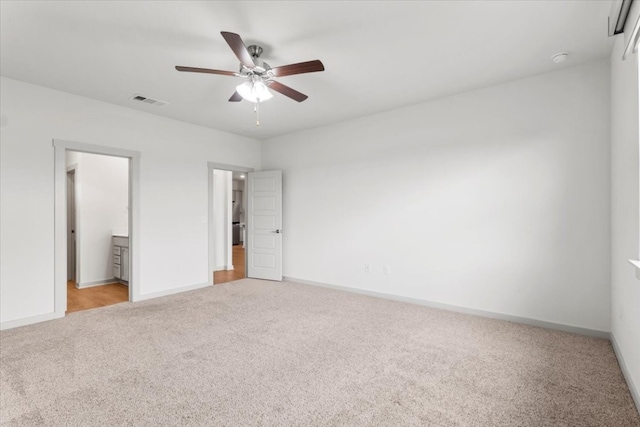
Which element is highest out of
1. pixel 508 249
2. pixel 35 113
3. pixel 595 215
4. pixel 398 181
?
pixel 35 113

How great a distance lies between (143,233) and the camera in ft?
15.0

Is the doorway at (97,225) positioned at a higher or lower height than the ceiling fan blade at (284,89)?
lower

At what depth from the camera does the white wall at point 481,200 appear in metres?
3.16

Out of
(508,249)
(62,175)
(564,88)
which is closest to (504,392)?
(508,249)

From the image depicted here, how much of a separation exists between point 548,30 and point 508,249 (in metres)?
2.18

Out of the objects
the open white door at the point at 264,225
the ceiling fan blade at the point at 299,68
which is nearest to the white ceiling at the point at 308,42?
the ceiling fan blade at the point at 299,68

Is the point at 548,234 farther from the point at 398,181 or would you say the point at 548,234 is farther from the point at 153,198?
the point at 153,198

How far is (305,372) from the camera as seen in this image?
244 centimetres

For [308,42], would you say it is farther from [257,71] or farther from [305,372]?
[305,372]

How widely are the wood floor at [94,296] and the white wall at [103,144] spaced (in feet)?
1.67

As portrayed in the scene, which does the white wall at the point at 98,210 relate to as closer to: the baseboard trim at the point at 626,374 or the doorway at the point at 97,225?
the doorway at the point at 97,225

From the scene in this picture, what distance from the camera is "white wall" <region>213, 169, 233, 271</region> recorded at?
7125 millimetres

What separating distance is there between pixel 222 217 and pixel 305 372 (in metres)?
5.36

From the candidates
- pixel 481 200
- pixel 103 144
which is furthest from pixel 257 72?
pixel 481 200
